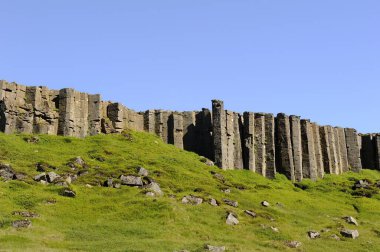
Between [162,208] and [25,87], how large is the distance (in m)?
36.8

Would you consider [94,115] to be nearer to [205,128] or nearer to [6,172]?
[205,128]

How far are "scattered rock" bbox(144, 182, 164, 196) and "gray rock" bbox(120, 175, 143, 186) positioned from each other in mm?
1125

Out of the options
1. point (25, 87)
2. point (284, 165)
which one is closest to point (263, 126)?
point (284, 165)

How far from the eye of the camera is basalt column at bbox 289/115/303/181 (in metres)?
93.2

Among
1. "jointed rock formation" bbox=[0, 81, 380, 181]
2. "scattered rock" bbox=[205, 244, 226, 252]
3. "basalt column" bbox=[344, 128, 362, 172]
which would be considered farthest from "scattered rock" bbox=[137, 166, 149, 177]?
"basalt column" bbox=[344, 128, 362, 172]

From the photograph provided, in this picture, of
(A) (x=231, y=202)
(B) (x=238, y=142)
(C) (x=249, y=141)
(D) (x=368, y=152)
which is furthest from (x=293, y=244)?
(D) (x=368, y=152)

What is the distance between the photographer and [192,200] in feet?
195

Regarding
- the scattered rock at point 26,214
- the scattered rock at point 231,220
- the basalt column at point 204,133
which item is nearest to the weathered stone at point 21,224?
the scattered rock at point 26,214

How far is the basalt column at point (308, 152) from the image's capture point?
312 feet

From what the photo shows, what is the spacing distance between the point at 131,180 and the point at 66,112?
873 inches

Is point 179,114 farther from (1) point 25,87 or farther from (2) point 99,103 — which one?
(1) point 25,87

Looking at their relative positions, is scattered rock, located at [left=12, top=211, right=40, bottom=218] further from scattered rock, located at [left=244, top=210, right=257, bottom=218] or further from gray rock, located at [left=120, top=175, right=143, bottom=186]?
scattered rock, located at [left=244, top=210, right=257, bottom=218]

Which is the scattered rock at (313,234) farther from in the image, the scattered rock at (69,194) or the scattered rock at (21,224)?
the scattered rock at (21,224)

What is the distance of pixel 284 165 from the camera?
9325 centimetres
